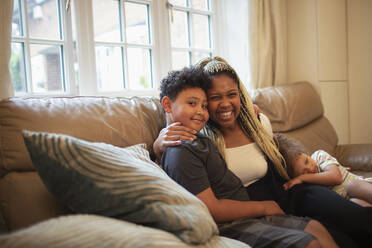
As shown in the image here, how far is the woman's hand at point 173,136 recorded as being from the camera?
118cm

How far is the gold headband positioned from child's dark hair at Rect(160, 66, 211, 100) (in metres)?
0.10

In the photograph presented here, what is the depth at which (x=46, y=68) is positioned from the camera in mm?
1952

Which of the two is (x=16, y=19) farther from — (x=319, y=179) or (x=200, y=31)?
(x=319, y=179)

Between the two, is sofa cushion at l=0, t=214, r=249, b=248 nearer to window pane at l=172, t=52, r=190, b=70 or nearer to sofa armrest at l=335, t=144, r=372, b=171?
sofa armrest at l=335, t=144, r=372, b=171

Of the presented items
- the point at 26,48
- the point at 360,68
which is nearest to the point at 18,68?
the point at 26,48

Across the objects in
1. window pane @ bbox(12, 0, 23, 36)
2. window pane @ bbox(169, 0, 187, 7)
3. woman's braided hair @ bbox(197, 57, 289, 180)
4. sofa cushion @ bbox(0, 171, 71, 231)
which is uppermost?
window pane @ bbox(169, 0, 187, 7)

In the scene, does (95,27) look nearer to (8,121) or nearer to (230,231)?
(8,121)

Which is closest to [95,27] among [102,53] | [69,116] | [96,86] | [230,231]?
[102,53]

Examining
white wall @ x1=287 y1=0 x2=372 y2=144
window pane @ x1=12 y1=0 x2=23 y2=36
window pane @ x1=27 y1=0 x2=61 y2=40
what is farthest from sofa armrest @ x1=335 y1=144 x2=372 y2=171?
window pane @ x1=12 y1=0 x2=23 y2=36

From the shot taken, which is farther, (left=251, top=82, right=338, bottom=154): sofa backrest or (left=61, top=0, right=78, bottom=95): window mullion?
(left=251, top=82, right=338, bottom=154): sofa backrest

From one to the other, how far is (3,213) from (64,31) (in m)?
1.29

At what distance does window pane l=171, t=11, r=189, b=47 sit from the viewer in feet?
8.37

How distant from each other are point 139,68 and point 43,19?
2.41 feet

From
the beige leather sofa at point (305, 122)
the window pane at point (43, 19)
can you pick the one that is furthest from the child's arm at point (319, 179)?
the window pane at point (43, 19)
